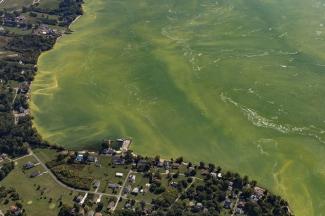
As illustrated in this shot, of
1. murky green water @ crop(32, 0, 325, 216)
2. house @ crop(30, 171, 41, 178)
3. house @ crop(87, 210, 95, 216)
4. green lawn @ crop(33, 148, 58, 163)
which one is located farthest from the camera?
murky green water @ crop(32, 0, 325, 216)

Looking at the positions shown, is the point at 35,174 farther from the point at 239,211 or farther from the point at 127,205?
the point at 239,211

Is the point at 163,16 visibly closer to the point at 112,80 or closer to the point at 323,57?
the point at 112,80

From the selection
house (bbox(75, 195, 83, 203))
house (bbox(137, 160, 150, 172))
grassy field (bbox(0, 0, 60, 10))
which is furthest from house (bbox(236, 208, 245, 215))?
grassy field (bbox(0, 0, 60, 10))

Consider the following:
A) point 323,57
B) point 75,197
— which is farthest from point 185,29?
point 75,197

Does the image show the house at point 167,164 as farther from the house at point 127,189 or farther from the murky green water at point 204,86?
the house at point 127,189

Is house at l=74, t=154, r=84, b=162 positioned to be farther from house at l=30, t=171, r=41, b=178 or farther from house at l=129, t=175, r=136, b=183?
house at l=129, t=175, r=136, b=183

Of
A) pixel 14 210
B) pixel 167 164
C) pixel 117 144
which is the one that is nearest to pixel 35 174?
pixel 14 210
